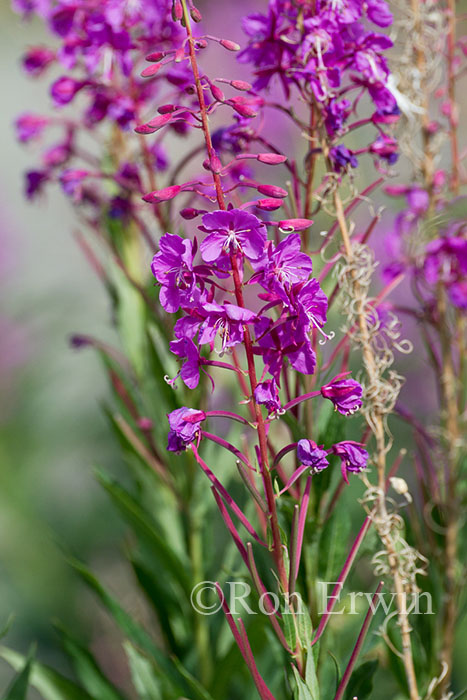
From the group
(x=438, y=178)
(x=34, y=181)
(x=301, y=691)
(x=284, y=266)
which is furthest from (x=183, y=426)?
(x=34, y=181)

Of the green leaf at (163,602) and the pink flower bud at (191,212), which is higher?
the pink flower bud at (191,212)

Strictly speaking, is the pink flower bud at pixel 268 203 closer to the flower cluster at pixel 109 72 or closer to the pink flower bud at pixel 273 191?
the pink flower bud at pixel 273 191

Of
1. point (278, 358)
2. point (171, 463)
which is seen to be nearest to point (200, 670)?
point (171, 463)

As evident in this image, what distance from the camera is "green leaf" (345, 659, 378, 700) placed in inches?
32.0

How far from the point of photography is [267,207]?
69 cm

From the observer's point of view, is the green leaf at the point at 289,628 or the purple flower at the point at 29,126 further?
the purple flower at the point at 29,126

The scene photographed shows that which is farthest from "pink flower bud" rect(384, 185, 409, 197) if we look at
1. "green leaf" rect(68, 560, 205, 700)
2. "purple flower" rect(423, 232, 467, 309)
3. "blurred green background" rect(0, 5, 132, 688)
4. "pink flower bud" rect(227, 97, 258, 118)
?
"blurred green background" rect(0, 5, 132, 688)

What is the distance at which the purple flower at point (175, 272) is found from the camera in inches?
25.6

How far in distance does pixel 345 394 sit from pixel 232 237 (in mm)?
170

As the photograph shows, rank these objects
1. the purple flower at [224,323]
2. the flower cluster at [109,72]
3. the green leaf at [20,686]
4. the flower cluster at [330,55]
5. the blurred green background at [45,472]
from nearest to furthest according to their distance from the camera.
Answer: the purple flower at [224,323], the flower cluster at [330,55], the green leaf at [20,686], the flower cluster at [109,72], the blurred green background at [45,472]

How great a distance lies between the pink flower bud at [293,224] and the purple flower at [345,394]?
5.5 inches

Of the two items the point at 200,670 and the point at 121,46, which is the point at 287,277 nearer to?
the point at 121,46

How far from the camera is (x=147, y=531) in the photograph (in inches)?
42.1

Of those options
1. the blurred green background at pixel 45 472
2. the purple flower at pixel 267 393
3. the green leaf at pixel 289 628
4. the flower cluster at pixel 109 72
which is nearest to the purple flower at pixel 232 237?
the purple flower at pixel 267 393
